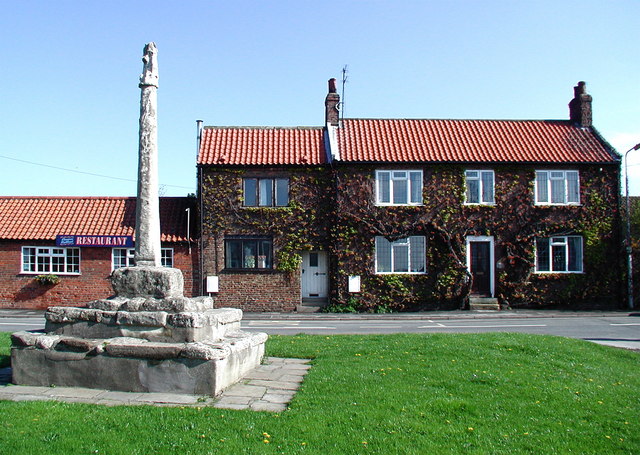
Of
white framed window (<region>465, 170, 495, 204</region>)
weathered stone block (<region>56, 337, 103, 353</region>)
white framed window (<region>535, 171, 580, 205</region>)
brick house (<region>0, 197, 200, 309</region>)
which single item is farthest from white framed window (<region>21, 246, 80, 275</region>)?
white framed window (<region>535, 171, 580, 205</region>)

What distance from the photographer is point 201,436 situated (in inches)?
232

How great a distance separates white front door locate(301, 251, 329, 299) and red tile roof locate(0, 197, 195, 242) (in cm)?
541

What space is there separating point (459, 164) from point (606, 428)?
20142 millimetres

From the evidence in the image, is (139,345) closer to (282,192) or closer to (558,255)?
(282,192)

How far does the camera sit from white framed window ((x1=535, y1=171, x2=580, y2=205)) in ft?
86.8

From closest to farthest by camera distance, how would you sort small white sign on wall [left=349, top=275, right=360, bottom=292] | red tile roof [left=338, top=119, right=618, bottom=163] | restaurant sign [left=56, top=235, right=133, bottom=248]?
restaurant sign [left=56, top=235, right=133, bottom=248] < small white sign on wall [left=349, top=275, right=360, bottom=292] < red tile roof [left=338, top=119, right=618, bottom=163]

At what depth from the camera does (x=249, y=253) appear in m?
25.8

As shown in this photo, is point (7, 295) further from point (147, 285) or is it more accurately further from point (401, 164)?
point (147, 285)

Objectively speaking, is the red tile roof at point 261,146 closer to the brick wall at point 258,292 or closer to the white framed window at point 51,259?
the brick wall at point 258,292

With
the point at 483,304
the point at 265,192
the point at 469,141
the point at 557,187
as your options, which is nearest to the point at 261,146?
the point at 265,192

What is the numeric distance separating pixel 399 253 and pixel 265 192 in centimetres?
627

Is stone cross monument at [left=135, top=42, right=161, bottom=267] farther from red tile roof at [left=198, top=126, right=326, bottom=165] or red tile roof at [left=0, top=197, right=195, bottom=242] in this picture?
red tile roof at [left=0, top=197, right=195, bottom=242]

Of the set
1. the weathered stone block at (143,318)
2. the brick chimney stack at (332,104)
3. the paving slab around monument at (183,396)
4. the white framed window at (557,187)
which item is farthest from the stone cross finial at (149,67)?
the white framed window at (557,187)

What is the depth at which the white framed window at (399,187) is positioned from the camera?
26047 millimetres
